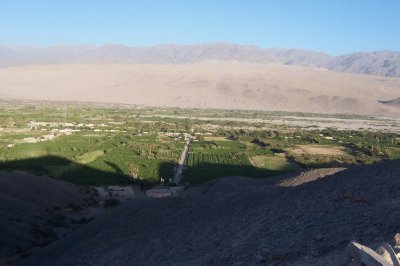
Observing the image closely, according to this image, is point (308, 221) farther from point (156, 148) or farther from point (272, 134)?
A: point (272, 134)

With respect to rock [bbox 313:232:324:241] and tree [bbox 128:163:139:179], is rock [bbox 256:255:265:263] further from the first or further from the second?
tree [bbox 128:163:139:179]

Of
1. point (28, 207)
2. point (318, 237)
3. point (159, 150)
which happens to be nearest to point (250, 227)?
point (318, 237)

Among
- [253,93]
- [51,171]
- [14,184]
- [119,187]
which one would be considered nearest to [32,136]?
[51,171]

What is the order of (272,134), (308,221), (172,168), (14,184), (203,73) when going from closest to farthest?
(308,221) < (14,184) < (172,168) < (272,134) < (203,73)

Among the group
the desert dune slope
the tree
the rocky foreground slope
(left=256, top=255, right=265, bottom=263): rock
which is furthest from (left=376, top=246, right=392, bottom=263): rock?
the desert dune slope

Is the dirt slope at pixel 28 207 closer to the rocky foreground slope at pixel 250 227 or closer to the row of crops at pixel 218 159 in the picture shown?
the rocky foreground slope at pixel 250 227

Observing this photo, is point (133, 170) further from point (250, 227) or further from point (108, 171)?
point (250, 227)
